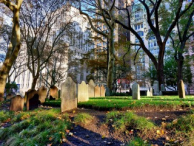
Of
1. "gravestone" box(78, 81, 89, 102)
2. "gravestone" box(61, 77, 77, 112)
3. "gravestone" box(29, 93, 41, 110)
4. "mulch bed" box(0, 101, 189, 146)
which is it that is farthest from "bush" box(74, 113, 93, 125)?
"gravestone" box(29, 93, 41, 110)

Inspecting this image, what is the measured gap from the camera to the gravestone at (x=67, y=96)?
4918 mm

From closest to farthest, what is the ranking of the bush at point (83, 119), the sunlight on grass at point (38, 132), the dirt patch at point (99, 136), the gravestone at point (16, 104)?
1. the dirt patch at point (99, 136)
2. the sunlight on grass at point (38, 132)
3. the bush at point (83, 119)
4. the gravestone at point (16, 104)

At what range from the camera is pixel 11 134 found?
12.2 ft

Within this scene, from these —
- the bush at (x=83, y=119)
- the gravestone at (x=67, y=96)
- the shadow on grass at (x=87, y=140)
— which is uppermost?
the gravestone at (x=67, y=96)

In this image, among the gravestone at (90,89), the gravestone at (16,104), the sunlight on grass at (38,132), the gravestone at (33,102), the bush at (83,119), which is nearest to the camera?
the sunlight on grass at (38,132)

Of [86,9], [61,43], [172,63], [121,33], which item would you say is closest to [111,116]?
[86,9]

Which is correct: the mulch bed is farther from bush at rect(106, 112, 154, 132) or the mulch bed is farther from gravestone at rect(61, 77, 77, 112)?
gravestone at rect(61, 77, 77, 112)

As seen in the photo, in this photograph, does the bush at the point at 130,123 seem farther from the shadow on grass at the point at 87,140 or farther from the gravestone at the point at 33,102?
the gravestone at the point at 33,102

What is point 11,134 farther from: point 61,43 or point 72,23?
point 61,43

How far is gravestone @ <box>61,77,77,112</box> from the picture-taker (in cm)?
492

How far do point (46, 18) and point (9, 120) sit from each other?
11367 mm

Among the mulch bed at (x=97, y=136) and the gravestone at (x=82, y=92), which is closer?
the mulch bed at (x=97, y=136)

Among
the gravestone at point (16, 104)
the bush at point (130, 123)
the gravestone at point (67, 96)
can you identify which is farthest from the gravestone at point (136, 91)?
the gravestone at point (16, 104)

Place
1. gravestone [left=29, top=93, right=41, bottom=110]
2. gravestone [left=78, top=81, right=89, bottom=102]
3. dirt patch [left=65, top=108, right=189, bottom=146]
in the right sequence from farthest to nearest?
1. gravestone [left=78, top=81, right=89, bottom=102]
2. gravestone [left=29, top=93, right=41, bottom=110]
3. dirt patch [left=65, top=108, right=189, bottom=146]
